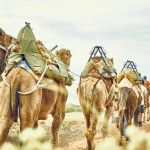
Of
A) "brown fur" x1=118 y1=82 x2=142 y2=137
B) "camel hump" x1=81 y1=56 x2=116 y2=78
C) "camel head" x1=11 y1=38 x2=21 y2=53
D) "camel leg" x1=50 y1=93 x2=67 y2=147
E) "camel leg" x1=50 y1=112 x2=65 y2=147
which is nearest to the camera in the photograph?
"camel head" x1=11 y1=38 x2=21 y2=53

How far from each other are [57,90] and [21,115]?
1.26 meters

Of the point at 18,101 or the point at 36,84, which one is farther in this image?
the point at 36,84

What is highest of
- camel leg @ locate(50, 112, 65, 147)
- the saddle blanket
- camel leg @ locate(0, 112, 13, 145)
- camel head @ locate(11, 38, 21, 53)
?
camel head @ locate(11, 38, 21, 53)

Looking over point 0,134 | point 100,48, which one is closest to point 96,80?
point 100,48

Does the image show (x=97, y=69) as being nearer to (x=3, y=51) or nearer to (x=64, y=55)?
(x=64, y=55)

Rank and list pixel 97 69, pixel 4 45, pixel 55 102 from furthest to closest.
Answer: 1. pixel 97 69
2. pixel 55 102
3. pixel 4 45

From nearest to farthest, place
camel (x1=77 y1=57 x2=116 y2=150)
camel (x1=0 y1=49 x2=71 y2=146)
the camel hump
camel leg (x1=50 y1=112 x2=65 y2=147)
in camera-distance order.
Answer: camel (x1=0 y1=49 x2=71 y2=146)
camel leg (x1=50 y1=112 x2=65 y2=147)
camel (x1=77 y1=57 x2=116 y2=150)
the camel hump

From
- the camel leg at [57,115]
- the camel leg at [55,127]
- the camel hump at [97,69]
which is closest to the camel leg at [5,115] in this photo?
the camel leg at [57,115]

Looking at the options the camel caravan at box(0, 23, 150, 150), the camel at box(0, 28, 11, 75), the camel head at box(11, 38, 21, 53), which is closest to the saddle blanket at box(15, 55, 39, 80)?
the camel caravan at box(0, 23, 150, 150)

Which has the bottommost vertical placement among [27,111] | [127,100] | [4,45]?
[127,100]

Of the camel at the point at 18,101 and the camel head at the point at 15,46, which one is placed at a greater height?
the camel head at the point at 15,46

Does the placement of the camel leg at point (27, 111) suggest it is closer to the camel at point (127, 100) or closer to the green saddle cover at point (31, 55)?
the green saddle cover at point (31, 55)

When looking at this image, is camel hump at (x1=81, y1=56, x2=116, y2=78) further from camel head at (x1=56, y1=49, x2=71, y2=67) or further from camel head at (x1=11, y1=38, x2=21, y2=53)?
camel head at (x1=11, y1=38, x2=21, y2=53)

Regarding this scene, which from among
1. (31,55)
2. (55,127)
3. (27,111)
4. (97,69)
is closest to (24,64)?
(31,55)
